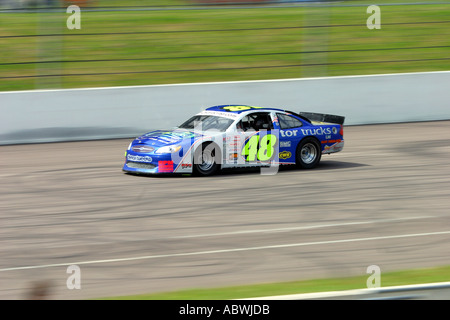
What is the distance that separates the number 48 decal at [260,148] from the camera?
40.6 ft

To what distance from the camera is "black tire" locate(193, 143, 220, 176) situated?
1200 centimetres

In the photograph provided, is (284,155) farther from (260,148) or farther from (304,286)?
(304,286)

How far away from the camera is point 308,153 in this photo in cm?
1341

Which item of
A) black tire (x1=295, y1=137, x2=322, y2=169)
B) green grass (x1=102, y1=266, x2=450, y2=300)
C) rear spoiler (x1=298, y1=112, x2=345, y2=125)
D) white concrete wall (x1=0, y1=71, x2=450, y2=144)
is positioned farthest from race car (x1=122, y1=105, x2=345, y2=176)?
green grass (x1=102, y1=266, x2=450, y2=300)

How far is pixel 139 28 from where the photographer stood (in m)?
20.3

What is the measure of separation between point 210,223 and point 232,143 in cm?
329

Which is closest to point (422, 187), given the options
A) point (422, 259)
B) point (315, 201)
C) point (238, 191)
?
point (315, 201)

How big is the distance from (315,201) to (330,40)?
12106mm

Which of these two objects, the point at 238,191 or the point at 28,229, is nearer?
the point at 28,229

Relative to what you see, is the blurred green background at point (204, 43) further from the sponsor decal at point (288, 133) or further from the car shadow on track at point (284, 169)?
the sponsor decal at point (288, 133)

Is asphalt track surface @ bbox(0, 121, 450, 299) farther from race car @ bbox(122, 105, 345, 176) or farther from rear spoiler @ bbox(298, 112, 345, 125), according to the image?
rear spoiler @ bbox(298, 112, 345, 125)

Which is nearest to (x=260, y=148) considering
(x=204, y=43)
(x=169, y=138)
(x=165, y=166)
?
(x=169, y=138)

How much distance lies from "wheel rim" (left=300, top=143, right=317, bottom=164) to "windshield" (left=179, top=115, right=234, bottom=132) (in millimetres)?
1720
